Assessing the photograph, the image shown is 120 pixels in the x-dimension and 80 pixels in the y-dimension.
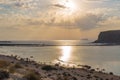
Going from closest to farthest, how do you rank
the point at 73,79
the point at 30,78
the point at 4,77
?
the point at 4,77 < the point at 30,78 < the point at 73,79

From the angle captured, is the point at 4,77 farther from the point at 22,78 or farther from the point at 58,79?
the point at 58,79

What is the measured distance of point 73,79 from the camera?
1344 inches

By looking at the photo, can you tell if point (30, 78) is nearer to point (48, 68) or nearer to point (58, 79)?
point (58, 79)

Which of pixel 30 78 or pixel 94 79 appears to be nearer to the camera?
pixel 30 78

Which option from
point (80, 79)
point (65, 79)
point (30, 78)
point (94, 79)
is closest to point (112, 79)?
point (94, 79)

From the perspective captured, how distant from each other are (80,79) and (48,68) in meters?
8.72

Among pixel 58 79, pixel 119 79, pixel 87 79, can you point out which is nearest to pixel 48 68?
pixel 87 79

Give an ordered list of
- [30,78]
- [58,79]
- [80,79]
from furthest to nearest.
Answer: [80,79], [58,79], [30,78]

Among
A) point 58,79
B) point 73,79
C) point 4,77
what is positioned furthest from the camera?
point 73,79

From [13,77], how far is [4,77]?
123 centimetres

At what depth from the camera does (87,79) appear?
1511 inches

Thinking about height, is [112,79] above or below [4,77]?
below

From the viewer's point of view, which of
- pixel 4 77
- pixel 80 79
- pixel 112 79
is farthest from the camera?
pixel 112 79

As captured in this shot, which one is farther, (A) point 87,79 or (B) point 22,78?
(A) point 87,79
